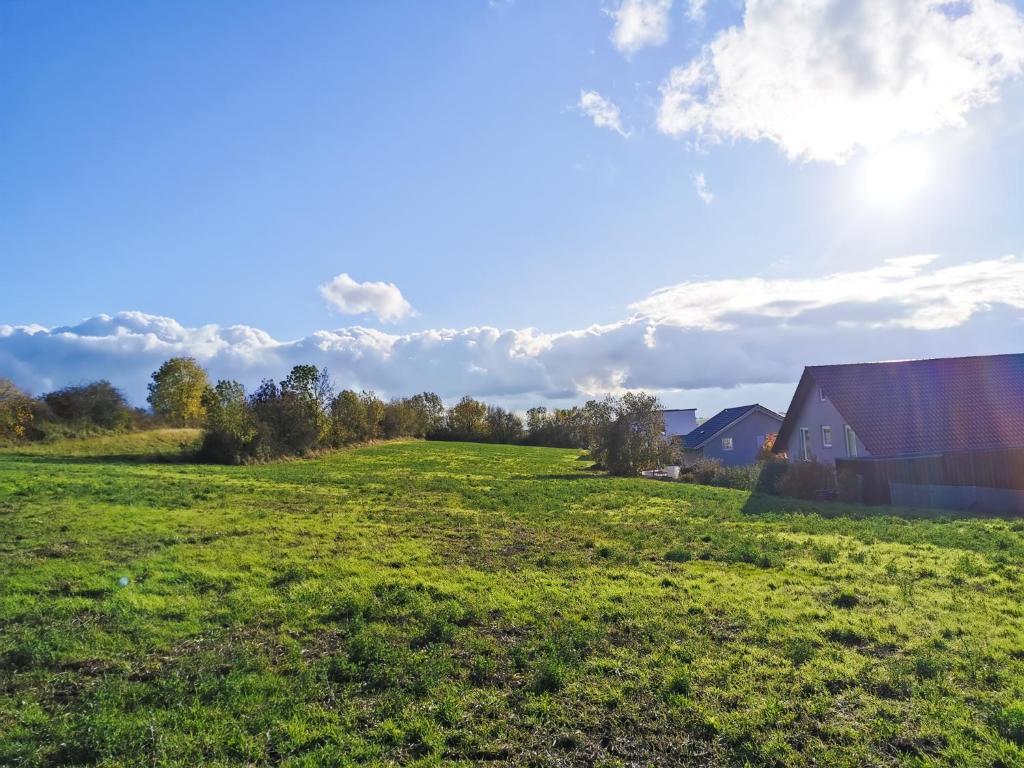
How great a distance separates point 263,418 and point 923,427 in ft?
138

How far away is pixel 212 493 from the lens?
19.7 m

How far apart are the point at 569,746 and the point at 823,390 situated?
28.8 m

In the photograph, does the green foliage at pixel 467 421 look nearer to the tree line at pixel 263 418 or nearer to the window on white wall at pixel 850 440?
the tree line at pixel 263 418

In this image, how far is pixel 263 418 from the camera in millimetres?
46969

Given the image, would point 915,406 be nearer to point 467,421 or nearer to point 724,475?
point 724,475

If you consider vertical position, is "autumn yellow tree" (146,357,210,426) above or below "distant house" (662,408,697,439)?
above

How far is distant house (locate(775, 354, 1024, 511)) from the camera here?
22812 millimetres

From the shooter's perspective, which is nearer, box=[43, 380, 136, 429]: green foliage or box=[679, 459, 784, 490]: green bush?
box=[679, 459, 784, 490]: green bush

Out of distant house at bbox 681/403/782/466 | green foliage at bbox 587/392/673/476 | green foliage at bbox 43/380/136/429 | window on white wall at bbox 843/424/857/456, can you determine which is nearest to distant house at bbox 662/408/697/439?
distant house at bbox 681/403/782/466

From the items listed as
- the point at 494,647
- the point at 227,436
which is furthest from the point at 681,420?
the point at 494,647

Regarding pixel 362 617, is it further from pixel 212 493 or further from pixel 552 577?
pixel 212 493

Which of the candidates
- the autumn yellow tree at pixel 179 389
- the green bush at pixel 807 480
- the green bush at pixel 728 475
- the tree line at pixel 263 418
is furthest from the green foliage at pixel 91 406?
the green bush at pixel 807 480

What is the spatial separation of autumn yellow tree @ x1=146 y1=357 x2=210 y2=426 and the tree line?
12 cm

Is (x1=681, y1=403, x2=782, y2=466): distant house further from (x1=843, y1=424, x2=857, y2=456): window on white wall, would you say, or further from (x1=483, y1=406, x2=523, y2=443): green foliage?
(x1=483, y1=406, x2=523, y2=443): green foliage
